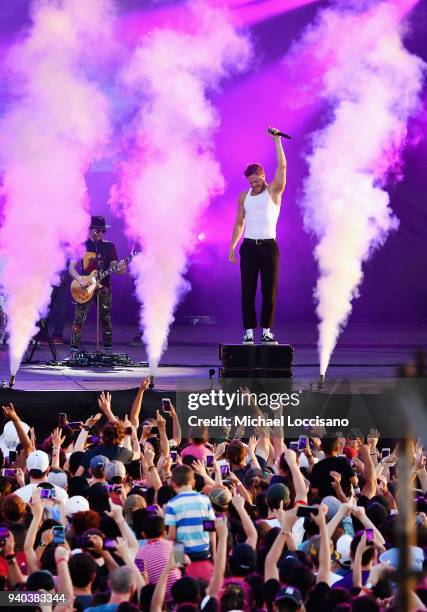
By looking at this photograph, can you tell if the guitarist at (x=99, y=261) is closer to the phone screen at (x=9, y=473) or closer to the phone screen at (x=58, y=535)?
the phone screen at (x=9, y=473)

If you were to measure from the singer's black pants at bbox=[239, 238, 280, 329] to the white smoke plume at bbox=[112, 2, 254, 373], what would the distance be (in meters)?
2.57

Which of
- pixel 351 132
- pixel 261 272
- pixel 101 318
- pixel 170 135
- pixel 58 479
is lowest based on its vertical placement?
pixel 58 479

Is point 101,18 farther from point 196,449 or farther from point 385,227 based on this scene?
point 196,449

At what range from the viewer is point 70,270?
16250mm

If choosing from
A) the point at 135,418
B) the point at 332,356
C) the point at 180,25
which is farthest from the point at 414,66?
the point at 135,418

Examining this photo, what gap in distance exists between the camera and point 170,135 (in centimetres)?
1775

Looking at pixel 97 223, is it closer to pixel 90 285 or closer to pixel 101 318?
pixel 90 285

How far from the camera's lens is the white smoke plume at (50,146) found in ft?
50.9

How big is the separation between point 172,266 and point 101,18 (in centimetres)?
465

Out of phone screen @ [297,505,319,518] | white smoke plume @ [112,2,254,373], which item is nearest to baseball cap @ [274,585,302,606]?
phone screen @ [297,505,319,518]

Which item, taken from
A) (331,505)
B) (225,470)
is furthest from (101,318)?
(331,505)

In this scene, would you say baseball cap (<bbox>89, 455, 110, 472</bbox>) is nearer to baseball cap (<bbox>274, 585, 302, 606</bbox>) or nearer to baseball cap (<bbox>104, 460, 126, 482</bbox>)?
baseball cap (<bbox>104, 460, 126, 482</bbox>)

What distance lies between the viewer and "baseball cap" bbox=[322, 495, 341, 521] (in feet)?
20.8

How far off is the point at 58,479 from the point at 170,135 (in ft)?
38.0
